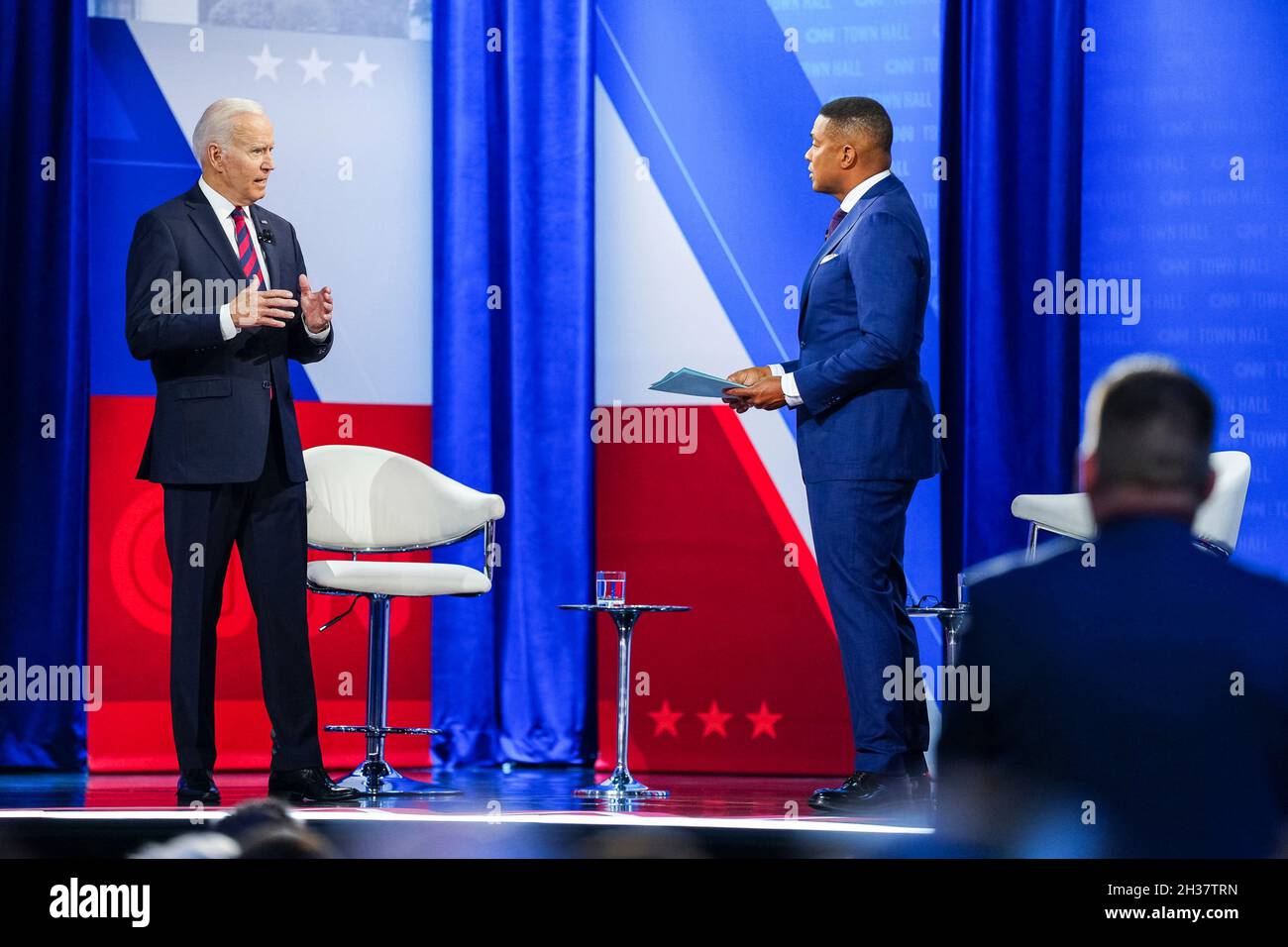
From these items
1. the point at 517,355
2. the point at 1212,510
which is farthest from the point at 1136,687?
the point at 517,355

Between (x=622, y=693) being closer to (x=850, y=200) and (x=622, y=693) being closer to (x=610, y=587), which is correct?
(x=610, y=587)

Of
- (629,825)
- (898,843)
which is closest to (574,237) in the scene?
(629,825)

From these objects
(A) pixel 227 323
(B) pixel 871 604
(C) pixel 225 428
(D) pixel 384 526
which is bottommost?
(B) pixel 871 604

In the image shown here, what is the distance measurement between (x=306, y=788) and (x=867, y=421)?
5.72 ft

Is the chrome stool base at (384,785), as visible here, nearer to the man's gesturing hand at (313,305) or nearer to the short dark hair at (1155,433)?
→ the man's gesturing hand at (313,305)

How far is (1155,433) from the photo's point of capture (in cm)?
127

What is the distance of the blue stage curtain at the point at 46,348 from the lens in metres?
4.98

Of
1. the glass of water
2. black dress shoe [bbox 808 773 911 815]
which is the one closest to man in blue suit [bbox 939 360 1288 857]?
black dress shoe [bbox 808 773 911 815]

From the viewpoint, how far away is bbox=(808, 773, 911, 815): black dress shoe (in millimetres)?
3332

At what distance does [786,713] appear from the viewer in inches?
208

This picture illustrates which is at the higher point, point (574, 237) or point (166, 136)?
point (166, 136)

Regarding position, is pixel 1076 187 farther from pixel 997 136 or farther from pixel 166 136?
pixel 166 136
